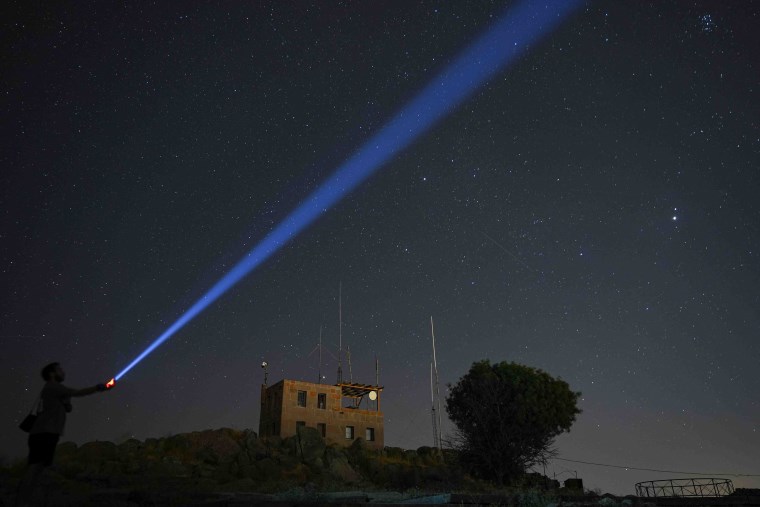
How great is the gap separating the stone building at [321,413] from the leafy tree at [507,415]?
42.7 feet

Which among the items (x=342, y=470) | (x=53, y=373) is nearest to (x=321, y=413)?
(x=342, y=470)

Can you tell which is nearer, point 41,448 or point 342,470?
point 41,448

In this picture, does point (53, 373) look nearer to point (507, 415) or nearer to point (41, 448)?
point (41, 448)

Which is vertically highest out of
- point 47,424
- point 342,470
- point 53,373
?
point 342,470

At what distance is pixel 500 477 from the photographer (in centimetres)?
2745

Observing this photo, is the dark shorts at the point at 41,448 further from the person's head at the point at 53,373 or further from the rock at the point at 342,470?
the rock at the point at 342,470

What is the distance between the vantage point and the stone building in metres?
44.8

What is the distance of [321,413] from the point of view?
152 feet

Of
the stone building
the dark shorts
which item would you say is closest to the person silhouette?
the dark shorts

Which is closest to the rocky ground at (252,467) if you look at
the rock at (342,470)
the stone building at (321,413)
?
the rock at (342,470)

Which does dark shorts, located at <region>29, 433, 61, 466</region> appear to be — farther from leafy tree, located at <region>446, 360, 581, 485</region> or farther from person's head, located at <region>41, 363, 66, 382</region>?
leafy tree, located at <region>446, 360, 581, 485</region>

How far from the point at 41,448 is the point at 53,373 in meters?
1.07

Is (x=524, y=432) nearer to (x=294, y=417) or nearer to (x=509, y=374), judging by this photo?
(x=509, y=374)

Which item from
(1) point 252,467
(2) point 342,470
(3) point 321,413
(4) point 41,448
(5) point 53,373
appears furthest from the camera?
(3) point 321,413
